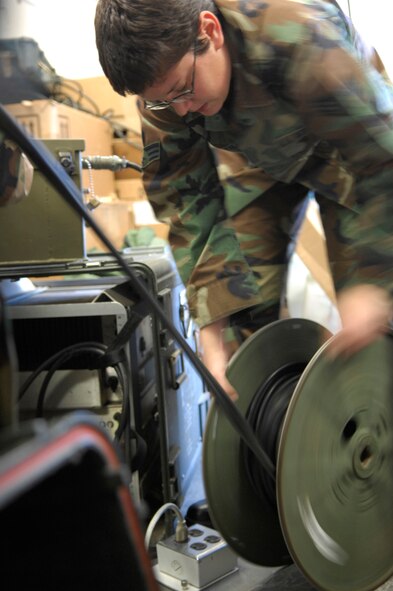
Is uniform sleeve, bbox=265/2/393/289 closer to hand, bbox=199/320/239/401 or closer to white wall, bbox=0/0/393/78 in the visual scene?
hand, bbox=199/320/239/401

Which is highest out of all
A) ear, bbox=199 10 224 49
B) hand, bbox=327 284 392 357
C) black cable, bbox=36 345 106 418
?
ear, bbox=199 10 224 49

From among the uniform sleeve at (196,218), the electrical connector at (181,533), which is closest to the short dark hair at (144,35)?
the uniform sleeve at (196,218)

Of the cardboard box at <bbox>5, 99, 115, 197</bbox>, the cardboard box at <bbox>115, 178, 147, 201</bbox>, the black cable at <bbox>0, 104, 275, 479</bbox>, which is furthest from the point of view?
the cardboard box at <bbox>115, 178, 147, 201</bbox>

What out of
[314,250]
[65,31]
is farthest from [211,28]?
[65,31]

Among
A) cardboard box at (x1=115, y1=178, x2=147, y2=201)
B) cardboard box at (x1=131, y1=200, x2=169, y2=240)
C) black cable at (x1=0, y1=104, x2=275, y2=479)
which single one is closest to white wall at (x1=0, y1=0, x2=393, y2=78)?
cardboard box at (x1=115, y1=178, x2=147, y2=201)

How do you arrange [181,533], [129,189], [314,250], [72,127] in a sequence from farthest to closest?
1. [129,189]
2. [72,127]
3. [314,250]
4. [181,533]

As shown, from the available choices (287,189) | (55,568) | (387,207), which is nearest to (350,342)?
(387,207)

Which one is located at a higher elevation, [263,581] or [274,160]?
[274,160]

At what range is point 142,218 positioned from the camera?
3.34 meters

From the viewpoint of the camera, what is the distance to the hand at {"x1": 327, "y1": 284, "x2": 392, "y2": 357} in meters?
0.97

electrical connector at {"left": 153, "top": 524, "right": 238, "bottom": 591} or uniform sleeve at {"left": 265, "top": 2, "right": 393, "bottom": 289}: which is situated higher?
uniform sleeve at {"left": 265, "top": 2, "right": 393, "bottom": 289}

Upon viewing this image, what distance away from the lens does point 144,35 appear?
92cm

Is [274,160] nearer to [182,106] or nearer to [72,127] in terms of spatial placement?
[182,106]

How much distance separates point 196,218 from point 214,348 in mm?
280
